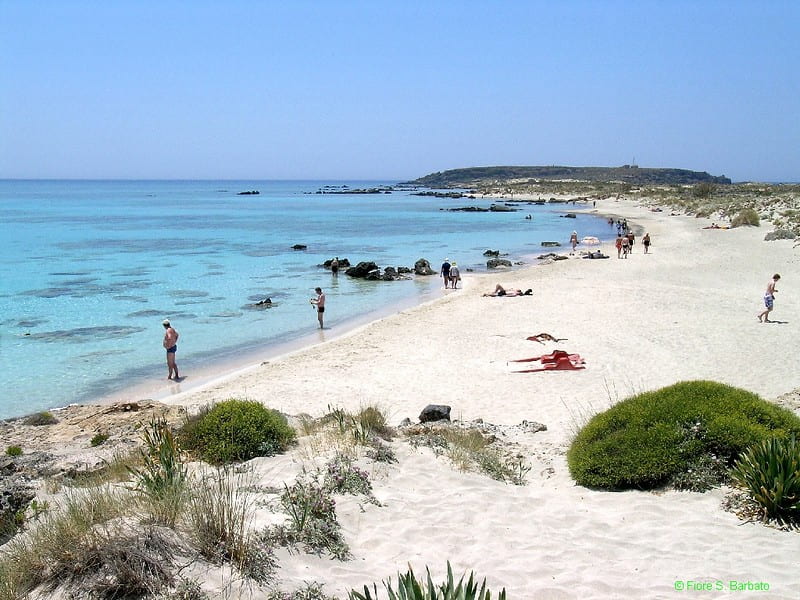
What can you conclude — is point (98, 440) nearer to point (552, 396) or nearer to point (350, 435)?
point (350, 435)

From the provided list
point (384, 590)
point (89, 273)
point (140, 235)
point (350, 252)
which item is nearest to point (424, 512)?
point (384, 590)

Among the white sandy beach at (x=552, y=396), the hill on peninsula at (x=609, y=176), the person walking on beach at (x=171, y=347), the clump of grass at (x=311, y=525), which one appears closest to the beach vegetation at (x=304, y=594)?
the white sandy beach at (x=552, y=396)

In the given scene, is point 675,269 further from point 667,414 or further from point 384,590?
point 384,590

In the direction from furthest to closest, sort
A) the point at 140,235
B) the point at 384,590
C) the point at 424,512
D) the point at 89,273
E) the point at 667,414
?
1. the point at 140,235
2. the point at 89,273
3. the point at 667,414
4. the point at 424,512
5. the point at 384,590

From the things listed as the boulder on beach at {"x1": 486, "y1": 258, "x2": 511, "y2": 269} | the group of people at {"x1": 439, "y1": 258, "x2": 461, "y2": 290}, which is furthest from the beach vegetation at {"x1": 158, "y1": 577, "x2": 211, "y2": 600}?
the boulder on beach at {"x1": 486, "y1": 258, "x2": 511, "y2": 269}

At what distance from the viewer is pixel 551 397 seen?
11555mm

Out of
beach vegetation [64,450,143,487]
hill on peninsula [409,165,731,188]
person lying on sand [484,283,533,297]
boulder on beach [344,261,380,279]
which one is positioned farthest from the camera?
hill on peninsula [409,165,731,188]

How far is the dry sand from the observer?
488cm

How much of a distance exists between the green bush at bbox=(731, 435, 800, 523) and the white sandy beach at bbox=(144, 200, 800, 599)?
0.26m

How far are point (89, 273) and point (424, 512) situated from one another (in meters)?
32.8

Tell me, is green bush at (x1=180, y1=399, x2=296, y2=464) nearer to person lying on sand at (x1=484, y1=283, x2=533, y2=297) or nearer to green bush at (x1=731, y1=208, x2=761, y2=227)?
person lying on sand at (x1=484, y1=283, x2=533, y2=297)

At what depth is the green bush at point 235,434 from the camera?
7.33 metres

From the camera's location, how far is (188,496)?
16.2ft

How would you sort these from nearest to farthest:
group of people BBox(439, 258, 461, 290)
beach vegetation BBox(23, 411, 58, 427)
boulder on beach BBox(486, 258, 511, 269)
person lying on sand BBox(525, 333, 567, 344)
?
beach vegetation BBox(23, 411, 58, 427)
person lying on sand BBox(525, 333, 567, 344)
group of people BBox(439, 258, 461, 290)
boulder on beach BBox(486, 258, 511, 269)
